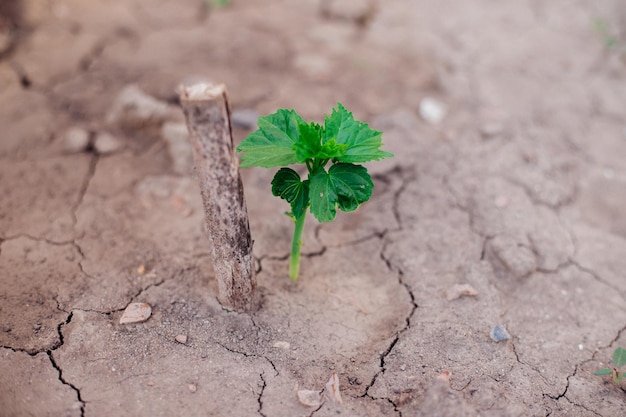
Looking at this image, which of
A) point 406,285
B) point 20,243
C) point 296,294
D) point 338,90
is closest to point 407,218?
point 406,285

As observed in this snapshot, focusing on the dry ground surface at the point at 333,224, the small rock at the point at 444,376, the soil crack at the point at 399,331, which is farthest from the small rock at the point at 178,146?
the small rock at the point at 444,376

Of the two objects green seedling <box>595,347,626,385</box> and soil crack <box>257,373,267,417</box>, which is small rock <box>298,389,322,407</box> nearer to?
soil crack <box>257,373,267,417</box>

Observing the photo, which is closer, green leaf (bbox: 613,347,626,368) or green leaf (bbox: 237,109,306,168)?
green leaf (bbox: 237,109,306,168)

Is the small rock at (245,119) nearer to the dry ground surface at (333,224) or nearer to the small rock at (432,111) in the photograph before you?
the dry ground surface at (333,224)

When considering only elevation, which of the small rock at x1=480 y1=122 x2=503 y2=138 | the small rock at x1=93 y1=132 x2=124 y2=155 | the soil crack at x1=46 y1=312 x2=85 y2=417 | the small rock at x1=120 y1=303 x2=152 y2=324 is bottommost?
the soil crack at x1=46 y1=312 x2=85 y2=417

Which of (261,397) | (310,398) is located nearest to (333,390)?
(310,398)

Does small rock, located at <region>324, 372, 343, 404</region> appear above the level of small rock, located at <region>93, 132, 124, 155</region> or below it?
below

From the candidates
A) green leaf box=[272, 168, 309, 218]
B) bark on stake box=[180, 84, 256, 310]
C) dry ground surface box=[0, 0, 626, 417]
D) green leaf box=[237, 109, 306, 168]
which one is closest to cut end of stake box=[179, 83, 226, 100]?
bark on stake box=[180, 84, 256, 310]
